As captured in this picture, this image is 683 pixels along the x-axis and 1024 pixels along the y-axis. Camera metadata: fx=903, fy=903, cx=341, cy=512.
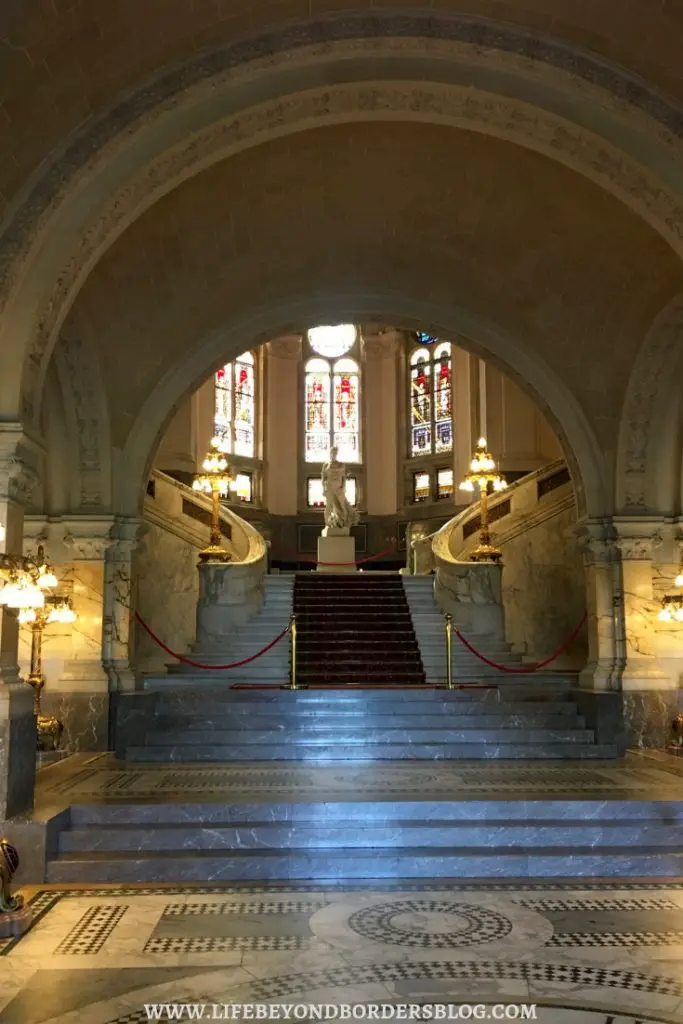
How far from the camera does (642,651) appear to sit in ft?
37.6

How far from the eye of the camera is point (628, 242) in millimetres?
10422

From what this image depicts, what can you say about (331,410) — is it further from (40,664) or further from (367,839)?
(367,839)

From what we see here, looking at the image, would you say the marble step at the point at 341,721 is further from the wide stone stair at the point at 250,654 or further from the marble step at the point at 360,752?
the wide stone stair at the point at 250,654

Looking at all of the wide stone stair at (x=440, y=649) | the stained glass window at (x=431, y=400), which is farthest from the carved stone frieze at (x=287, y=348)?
the wide stone stair at (x=440, y=649)

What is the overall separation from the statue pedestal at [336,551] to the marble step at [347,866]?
1303 centimetres

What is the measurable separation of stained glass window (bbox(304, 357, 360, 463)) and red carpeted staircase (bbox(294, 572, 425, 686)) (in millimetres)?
11352

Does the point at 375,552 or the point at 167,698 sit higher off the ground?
the point at 375,552

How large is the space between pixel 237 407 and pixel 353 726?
1817 centimetres

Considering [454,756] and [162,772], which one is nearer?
[162,772]

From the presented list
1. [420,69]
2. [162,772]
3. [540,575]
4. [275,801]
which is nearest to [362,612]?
[540,575]

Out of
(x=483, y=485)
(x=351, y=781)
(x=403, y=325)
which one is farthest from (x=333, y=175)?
(x=351, y=781)

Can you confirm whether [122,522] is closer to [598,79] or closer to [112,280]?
[112,280]

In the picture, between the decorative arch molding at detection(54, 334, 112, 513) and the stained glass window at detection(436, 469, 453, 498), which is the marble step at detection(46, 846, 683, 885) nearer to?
the decorative arch molding at detection(54, 334, 112, 513)

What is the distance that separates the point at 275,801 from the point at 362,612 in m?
8.41
